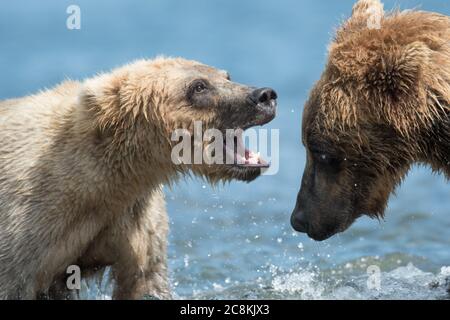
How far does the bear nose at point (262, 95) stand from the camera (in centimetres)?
716

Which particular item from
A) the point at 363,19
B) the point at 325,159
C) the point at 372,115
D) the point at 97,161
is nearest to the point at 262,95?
the point at 325,159

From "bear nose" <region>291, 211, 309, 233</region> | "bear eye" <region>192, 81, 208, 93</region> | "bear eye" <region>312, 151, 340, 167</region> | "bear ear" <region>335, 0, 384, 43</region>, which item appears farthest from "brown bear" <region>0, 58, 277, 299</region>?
"bear ear" <region>335, 0, 384, 43</region>

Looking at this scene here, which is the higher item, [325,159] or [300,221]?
[325,159]

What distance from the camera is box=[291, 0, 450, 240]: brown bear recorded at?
620cm

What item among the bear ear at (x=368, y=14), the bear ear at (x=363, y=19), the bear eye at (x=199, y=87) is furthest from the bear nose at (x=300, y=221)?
the bear ear at (x=368, y=14)

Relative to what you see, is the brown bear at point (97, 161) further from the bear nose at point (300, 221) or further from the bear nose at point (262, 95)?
the bear nose at point (300, 221)

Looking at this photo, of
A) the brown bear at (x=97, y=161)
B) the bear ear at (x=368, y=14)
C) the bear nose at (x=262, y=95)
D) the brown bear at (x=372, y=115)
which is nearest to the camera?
the brown bear at (x=372, y=115)

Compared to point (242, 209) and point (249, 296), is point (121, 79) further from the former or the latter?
point (242, 209)

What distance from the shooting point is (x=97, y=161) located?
709cm

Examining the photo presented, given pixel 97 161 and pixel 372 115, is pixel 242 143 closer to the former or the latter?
pixel 97 161

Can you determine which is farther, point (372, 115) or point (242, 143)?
point (242, 143)

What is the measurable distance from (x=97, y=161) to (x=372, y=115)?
6.33ft

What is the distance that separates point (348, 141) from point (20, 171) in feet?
7.30

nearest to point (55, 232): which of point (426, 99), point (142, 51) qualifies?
point (426, 99)
